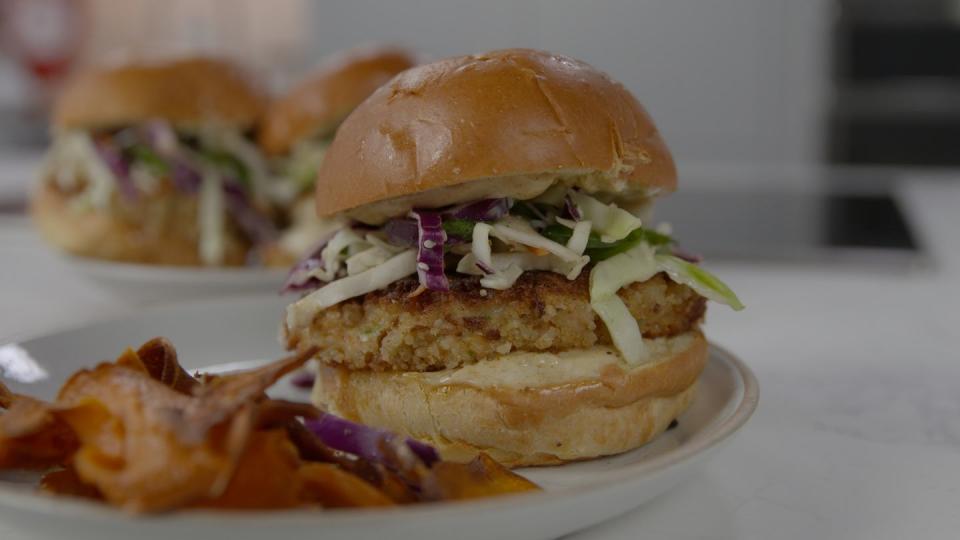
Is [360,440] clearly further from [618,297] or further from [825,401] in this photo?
[825,401]

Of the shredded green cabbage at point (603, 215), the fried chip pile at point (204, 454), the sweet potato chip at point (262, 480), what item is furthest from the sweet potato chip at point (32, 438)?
the shredded green cabbage at point (603, 215)

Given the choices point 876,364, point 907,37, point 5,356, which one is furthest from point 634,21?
point 5,356


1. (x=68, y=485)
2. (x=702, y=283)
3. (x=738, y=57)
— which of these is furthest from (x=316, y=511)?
(x=738, y=57)

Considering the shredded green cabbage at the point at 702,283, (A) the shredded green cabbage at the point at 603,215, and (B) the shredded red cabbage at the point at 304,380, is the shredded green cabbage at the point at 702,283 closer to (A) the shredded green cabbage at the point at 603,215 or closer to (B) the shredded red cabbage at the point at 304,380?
(A) the shredded green cabbage at the point at 603,215

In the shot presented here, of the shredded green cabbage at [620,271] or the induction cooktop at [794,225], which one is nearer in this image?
the shredded green cabbage at [620,271]

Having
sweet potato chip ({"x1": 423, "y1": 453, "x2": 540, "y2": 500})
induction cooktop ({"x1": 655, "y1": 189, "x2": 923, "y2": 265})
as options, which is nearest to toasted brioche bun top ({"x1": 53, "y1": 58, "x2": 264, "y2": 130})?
induction cooktop ({"x1": 655, "y1": 189, "x2": 923, "y2": 265})

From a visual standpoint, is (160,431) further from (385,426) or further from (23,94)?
(23,94)

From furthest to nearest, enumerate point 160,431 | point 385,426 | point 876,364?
point 876,364
point 385,426
point 160,431
